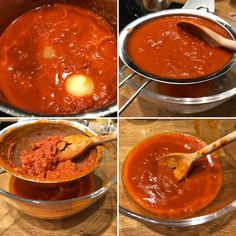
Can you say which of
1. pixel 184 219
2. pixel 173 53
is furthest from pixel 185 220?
pixel 173 53

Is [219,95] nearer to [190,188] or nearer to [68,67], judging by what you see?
[190,188]

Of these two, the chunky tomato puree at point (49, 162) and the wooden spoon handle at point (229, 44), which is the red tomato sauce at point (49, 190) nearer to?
the chunky tomato puree at point (49, 162)

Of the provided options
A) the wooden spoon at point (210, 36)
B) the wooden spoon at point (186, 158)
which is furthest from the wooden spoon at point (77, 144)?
the wooden spoon at point (210, 36)

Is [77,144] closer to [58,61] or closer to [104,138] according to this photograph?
[104,138]

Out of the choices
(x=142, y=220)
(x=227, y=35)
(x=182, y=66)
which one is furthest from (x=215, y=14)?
(x=142, y=220)

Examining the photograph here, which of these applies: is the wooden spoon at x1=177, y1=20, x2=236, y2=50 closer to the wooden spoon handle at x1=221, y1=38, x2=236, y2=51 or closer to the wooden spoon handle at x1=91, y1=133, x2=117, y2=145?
the wooden spoon handle at x1=221, y1=38, x2=236, y2=51
